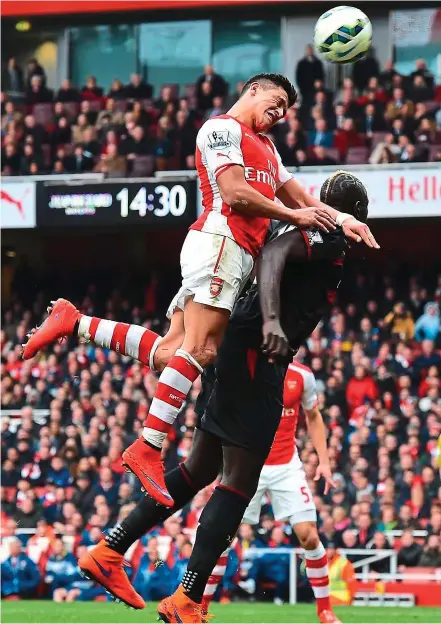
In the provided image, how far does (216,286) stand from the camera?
6.92 meters

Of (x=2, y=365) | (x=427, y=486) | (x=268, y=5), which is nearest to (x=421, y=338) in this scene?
(x=427, y=486)

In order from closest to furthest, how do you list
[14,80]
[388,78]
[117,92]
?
[388,78], [117,92], [14,80]

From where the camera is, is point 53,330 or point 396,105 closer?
point 53,330

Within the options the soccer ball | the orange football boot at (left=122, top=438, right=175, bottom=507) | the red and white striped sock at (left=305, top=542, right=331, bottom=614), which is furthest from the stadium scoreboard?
the orange football boot at (left=122, top=438, right=175, bottom=507)

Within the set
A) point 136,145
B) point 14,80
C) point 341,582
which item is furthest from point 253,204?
point 14,80

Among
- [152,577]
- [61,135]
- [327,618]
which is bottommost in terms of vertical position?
[152,577]

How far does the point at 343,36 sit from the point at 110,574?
12.5 ft

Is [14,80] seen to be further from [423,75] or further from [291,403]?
[291,403]

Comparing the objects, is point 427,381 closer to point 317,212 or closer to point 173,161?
point 173,161

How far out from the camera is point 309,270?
23.1ft

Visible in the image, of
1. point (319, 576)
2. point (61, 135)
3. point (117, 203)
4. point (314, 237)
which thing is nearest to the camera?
point (314, 237)

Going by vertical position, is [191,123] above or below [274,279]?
above

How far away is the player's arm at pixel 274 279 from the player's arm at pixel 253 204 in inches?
3.9

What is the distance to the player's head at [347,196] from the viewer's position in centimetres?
713
